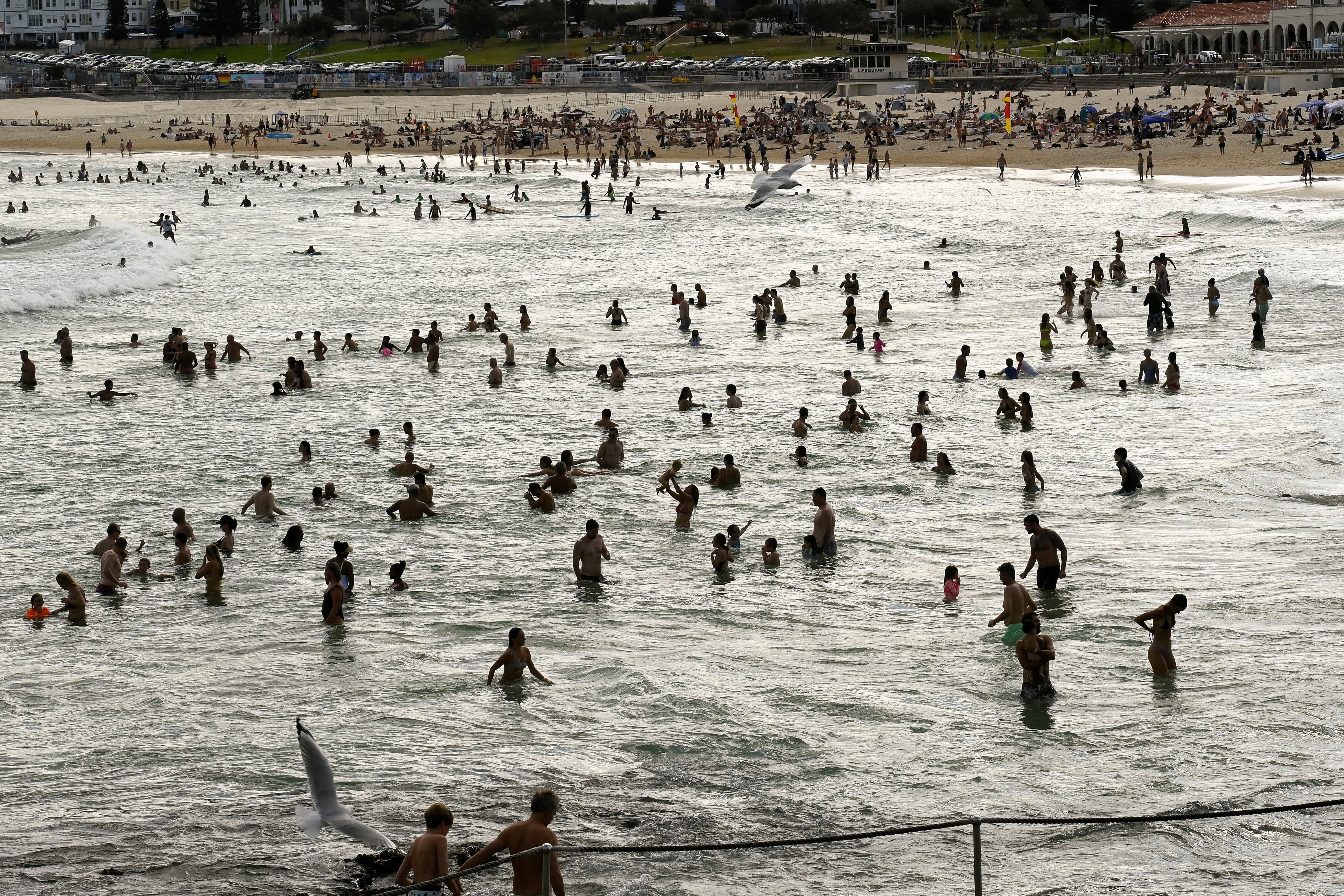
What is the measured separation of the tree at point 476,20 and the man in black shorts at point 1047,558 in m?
122

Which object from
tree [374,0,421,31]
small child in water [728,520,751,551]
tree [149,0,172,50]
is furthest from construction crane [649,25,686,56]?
small child in water [728,520,751,551]

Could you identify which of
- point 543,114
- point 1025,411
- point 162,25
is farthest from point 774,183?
point 162,25

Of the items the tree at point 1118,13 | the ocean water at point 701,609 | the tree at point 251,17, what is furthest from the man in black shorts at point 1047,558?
the tree at point 251,17

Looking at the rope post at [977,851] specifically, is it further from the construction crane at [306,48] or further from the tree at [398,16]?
the tree at [398,16]

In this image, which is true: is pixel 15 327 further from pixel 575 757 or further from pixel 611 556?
pixel 575 757

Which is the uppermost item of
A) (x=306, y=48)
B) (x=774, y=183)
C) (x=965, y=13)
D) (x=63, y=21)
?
(x=63, y=21)

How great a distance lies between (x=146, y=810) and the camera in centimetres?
1072

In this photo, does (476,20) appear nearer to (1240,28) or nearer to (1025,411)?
(1240,28)

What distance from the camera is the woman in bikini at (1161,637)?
41.4 ft

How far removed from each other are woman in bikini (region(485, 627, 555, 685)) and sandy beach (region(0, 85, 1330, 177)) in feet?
144

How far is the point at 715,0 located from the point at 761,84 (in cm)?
4395

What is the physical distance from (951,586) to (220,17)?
142m

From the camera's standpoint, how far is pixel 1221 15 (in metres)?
98.6

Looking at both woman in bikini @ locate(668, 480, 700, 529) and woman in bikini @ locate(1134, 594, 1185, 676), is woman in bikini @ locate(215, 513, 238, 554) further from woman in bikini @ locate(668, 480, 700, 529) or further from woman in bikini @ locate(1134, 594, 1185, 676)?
woman in bikini @ locate(1134, 594, 1185, 676)
